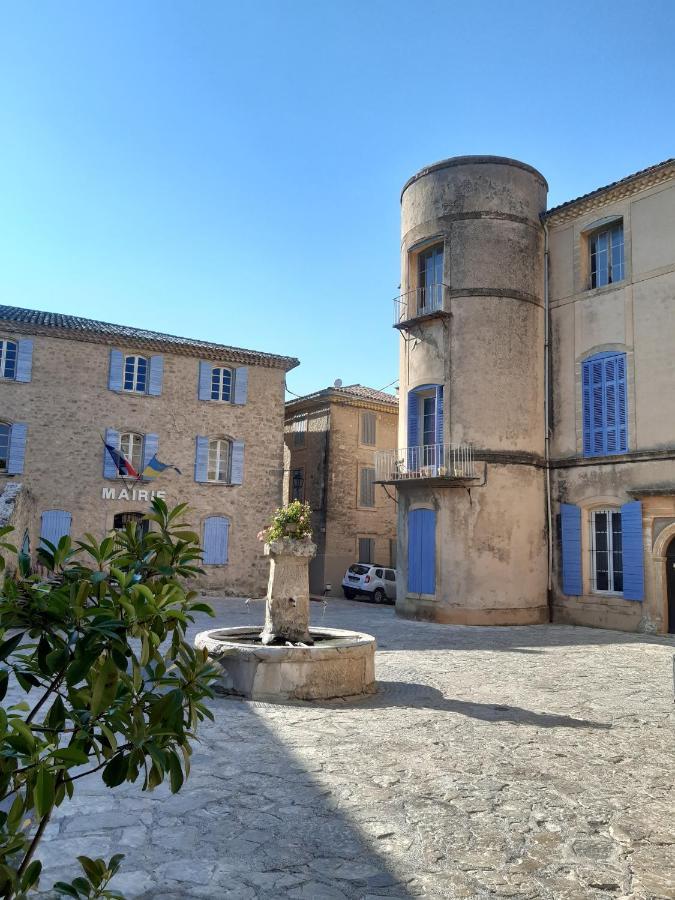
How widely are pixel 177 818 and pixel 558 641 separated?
36.1 feet

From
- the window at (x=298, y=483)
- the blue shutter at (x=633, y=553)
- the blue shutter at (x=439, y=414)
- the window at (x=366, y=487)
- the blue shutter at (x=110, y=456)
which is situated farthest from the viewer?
the window at (x=298, y=483)

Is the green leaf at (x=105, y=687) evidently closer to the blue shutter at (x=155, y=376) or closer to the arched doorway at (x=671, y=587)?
the arched doorway at (x=671, y=587)

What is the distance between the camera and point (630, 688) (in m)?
9.03

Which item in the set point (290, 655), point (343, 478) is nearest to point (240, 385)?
point (343, 478)

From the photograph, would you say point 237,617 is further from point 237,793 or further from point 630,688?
point 237,793

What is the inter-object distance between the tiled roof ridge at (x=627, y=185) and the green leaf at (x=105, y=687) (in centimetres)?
1698

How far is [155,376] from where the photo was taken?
2161 centimetres

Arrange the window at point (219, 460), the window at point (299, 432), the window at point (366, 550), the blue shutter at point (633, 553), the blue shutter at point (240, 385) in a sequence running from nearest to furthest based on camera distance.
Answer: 1. the blue shutter at point (633, 553)
2. the window at point (219, 460)
3. the blue shutter at point (240, 385)
4. the window at point (366, 550)
5. the window at point (299, 432)

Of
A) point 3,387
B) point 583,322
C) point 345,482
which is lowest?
point 345,482

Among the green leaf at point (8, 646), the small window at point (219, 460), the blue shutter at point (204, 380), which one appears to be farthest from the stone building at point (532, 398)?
the green leaf at point (8, 646)

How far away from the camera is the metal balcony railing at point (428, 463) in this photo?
16.9m

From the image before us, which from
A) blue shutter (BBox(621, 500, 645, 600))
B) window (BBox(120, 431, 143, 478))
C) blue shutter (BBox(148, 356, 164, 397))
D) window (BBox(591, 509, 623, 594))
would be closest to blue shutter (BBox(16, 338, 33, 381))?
window (BBox(120, 431, 143, 478))

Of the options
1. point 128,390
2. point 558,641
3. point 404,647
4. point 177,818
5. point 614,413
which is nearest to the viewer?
point 177,818

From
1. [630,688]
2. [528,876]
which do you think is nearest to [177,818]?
[528,876]
